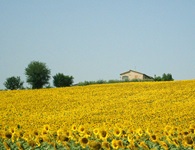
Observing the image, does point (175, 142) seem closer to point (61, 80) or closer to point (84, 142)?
point (84, 142)

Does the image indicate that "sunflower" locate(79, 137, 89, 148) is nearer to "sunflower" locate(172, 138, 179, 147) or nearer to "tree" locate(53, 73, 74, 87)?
"sunflower" locate(172, 138, 179, 147)

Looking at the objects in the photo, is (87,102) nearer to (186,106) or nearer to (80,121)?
(186,106)

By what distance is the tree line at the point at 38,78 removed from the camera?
200ft

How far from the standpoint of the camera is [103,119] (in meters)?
17.0

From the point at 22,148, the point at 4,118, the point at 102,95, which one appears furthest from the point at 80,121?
the point at 102,95

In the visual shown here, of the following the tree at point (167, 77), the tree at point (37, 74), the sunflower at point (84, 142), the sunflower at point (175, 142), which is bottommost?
the sunflower at point (175, 142)

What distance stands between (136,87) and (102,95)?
5.16 meters

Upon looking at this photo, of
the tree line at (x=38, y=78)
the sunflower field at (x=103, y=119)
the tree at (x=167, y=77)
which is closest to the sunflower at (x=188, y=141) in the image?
the sunflower field at (x=103, y=119)

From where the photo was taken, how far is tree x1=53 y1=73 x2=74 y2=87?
60.2m

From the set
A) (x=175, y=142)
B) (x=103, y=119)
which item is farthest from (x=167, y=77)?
(x=175, y=142)

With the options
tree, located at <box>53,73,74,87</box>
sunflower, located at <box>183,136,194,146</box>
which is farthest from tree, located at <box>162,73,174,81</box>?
sunflower, located at <box>183,136,194,146</box>

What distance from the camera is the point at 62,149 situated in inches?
307

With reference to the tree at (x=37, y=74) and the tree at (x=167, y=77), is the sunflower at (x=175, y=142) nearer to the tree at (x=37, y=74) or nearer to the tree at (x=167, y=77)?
the tree at (x=167, y=77)

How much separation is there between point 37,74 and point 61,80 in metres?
5.58
